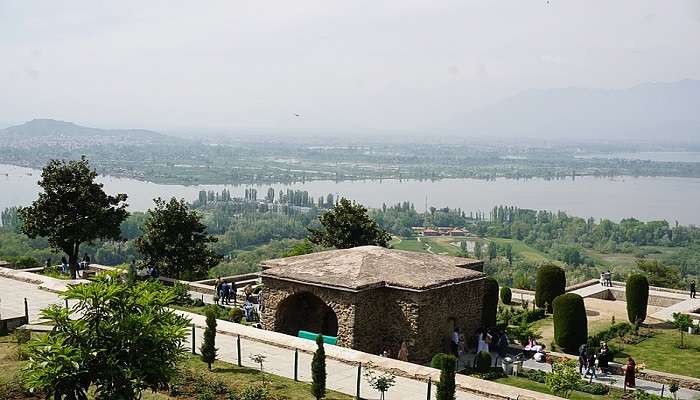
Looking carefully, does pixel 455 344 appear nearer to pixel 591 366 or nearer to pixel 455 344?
pixel 455 344

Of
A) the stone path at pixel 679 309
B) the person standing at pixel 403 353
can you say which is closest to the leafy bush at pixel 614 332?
the stone path at pixel 679 309

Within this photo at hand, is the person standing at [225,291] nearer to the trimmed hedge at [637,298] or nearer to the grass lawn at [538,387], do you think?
the grass lawn at [538,387]

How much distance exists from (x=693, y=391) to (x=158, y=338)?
1527cm

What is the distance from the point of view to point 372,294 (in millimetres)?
22484

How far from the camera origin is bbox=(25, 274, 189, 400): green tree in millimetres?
11977

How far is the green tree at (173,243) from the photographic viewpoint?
113 feet

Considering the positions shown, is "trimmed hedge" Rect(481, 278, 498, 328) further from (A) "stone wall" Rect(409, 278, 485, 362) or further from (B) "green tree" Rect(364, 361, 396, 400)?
(B) "green tree" Rect(364, 361, 396, 400)

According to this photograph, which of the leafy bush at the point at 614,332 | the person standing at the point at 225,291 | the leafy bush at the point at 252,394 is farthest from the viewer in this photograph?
the person standing at the point at 225,291

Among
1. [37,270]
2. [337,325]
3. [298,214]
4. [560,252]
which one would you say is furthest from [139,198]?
[337,325]

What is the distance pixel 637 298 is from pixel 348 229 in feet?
44.8

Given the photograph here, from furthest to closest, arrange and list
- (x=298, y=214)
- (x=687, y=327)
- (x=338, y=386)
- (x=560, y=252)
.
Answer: (x=298, y=214), (x=560, y=252), (x=687, y=327), (x=338, y=386)

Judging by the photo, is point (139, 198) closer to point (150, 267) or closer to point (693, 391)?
point (150, 267)

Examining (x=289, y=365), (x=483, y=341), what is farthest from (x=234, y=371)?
(x=483, y=341)

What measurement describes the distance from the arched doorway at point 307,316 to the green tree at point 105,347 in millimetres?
11215
